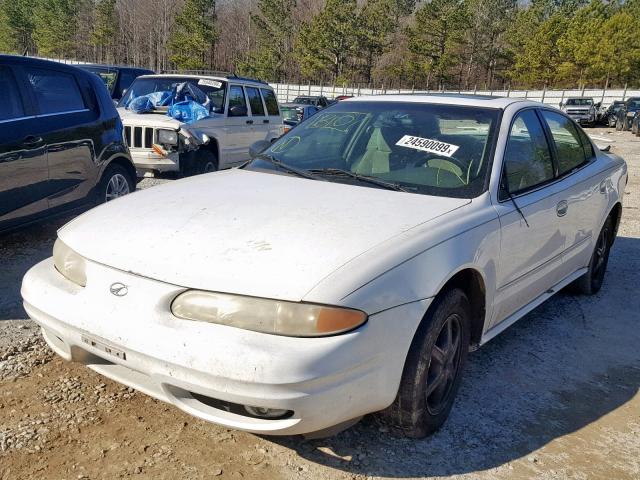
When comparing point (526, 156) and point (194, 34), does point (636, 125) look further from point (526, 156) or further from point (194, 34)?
point (194, 34)

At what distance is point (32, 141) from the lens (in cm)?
487

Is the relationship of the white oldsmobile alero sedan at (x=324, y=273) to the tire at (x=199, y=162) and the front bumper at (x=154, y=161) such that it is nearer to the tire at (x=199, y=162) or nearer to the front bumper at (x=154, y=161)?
the front bumper at (x=154, y=161)

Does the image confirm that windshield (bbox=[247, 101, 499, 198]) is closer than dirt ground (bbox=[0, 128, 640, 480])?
No

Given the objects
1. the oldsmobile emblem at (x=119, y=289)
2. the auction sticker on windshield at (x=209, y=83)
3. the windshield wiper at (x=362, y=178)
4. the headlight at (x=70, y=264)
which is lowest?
the headlight at (x=70, y=264)

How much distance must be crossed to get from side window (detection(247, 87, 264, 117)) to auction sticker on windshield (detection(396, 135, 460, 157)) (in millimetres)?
6875

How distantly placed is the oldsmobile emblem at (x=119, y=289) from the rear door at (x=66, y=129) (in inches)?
126

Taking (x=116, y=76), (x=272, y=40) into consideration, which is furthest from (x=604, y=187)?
(x=272, y=40)

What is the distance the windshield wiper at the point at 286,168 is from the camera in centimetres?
337

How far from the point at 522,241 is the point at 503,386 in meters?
0.83

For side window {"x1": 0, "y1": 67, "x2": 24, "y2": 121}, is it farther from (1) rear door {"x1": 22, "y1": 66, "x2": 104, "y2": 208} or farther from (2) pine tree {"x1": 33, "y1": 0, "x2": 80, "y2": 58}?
(2) pine tree {"x1": 33, "y1": 0, "x2": 80, "y2": 58}

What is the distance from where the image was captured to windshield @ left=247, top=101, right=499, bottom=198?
3219 millimetres

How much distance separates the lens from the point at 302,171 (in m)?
3.45

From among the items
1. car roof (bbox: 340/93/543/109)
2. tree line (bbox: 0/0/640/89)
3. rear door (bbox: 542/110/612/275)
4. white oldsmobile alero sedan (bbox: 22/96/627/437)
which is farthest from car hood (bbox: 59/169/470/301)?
tree line (bbox: 0/0/640/89)

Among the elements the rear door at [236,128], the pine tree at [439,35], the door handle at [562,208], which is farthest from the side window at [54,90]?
the pine tree at [439,35]
